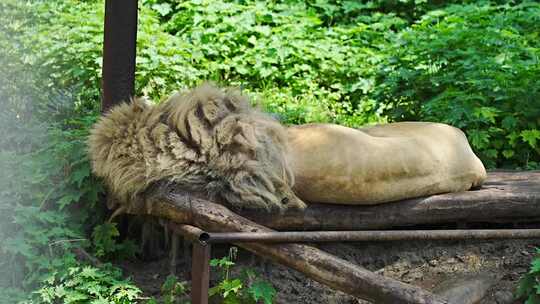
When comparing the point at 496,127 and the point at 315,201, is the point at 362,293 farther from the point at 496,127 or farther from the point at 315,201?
the point at 496,127

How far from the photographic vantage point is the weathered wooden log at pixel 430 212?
160 inches

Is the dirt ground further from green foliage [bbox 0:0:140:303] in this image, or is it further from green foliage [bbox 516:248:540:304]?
green foliage [bbox 0:0:140:303]

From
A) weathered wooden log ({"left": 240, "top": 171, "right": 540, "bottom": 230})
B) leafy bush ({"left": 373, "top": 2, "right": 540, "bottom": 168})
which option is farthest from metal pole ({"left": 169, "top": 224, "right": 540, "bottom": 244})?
leafy bush ({"left": 373, "top": 2, "right": 540, "bottom": 168})

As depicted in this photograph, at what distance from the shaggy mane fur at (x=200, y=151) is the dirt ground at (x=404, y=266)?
0.44 m

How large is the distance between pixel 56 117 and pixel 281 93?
2.67 meters

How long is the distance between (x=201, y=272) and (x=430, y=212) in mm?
1418

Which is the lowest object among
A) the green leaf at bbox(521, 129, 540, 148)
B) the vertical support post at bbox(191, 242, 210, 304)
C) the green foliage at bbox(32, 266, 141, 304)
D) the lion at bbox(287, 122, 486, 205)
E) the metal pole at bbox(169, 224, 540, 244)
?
the green foliage at bbox(32, 266, 141, 304)

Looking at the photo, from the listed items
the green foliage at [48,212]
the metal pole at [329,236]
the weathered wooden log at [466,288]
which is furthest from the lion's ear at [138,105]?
the weathered wooden log at [466,288]

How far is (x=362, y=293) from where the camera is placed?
3.46m

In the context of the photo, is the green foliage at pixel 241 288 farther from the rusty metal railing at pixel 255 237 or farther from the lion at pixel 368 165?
the lion at pixel 368 165

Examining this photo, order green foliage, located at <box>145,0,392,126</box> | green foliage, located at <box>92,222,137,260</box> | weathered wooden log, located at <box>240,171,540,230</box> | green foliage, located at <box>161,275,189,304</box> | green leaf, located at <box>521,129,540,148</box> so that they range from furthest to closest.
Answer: green foliage, located at <box>145,0,392,126</box>, green leaf, located at <box>521,129,540,148</box>, green foliage, located at <box>92,222,137,260</box>, weathered wooden log, located at <box>240,171,540,230</box>, green foliage, located at <box>161,275,189,304</box>

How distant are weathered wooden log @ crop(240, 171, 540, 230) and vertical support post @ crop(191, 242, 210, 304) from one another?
520 millimetres

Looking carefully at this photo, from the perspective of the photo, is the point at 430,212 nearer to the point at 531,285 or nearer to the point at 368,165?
the point at 368,165

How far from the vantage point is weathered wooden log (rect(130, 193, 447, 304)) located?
11.1ft
